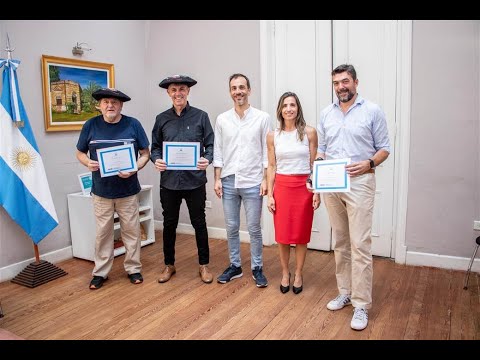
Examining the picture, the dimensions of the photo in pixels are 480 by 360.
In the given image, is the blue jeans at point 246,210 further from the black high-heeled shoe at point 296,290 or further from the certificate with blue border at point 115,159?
the certificate with blue border at point 115,159

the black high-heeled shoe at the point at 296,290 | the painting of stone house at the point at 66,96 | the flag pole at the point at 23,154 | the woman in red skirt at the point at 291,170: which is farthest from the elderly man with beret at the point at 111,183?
the black high-heeled shoe at the point at 296,290

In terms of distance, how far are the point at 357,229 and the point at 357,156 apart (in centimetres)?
44

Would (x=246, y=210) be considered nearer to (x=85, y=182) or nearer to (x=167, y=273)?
(x=167, y=273)

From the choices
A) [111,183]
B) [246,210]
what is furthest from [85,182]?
[246,210]

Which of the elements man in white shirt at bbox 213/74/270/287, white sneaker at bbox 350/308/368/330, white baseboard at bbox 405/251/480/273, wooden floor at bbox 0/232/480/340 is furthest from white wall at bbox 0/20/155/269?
white baseboard at bbox 405/251/480/273

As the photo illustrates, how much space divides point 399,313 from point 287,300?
0.75 meters

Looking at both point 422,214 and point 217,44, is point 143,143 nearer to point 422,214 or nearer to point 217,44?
point 217,44

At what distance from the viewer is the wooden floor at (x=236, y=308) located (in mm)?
2480

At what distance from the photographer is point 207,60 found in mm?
4422

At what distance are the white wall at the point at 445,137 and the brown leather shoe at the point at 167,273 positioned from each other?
2124 mm

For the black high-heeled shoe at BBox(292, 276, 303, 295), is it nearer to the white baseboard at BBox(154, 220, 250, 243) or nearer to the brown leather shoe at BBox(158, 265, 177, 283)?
the brown leather shoe at BBox(158, 265, 177, 283)

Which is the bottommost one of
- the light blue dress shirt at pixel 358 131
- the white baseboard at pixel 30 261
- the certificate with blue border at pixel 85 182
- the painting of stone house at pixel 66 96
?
the white baseboard at pixel 30 261

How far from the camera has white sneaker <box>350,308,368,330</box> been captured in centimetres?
247

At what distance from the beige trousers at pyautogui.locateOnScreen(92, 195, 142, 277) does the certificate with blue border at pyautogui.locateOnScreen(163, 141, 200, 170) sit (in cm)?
46
